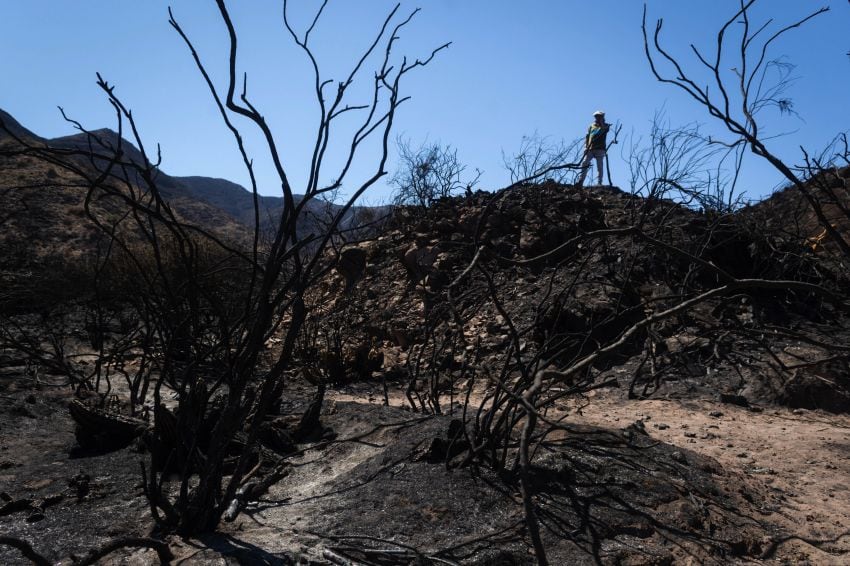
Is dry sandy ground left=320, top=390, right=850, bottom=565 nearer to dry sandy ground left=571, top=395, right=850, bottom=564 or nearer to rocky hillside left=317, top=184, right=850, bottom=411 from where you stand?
dry sandy ground left=571, top=395, right=850, bottom=564

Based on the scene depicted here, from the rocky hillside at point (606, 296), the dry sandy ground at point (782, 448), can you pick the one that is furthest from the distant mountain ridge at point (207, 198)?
the dry sandy ground at point (782, 448)

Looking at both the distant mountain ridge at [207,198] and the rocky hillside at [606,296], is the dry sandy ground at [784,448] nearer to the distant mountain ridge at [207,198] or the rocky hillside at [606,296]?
the rocky hillside at [606,296]

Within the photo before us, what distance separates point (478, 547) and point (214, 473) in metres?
1.04

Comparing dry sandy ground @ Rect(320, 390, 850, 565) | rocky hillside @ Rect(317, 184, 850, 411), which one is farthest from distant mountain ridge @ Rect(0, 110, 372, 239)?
dry sandy ground @ Rect(320, 390, 850, 565)

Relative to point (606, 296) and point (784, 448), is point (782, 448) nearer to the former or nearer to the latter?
point (784, 448)

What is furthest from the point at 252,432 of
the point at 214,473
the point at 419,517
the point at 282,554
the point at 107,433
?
the point at 107,433

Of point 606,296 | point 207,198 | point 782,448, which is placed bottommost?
point 782,448

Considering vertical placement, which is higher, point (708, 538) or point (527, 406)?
point (527, 406)

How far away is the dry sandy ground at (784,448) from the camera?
2.82 m

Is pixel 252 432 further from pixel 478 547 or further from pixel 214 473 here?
pixel 478 547

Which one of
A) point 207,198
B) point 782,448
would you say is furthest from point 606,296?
point 207,198

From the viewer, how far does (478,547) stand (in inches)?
93.8

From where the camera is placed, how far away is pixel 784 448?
4.16 m

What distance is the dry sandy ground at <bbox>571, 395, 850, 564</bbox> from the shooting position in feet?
9.25
